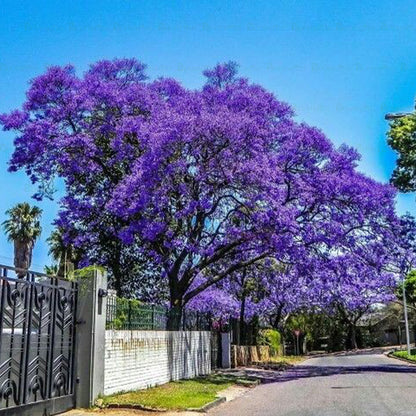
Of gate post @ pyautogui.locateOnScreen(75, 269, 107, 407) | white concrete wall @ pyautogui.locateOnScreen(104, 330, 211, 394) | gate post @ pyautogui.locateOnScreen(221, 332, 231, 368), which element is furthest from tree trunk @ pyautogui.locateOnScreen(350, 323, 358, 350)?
gate post @ pyautogui.locateOnScreen(75, 269, 107, 407)

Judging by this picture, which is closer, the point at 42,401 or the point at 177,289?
the point at 42,401

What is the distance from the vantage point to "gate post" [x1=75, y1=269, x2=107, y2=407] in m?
12.5

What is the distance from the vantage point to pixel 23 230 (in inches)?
1655

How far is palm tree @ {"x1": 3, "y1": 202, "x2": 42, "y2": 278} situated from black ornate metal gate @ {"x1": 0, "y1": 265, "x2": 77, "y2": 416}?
30.6 meters

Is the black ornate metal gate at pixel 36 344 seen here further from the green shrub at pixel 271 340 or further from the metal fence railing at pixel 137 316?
the green shrub at pixel 271 340

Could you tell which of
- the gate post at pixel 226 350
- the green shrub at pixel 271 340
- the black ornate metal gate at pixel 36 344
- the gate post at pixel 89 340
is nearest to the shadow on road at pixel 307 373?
the gate post at pixel 226 350

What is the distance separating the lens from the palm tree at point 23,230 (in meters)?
41.9

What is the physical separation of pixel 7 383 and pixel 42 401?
123 centimetres

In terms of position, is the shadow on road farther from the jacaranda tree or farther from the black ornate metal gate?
the black ornate metal gate

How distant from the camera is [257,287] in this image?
38.0 metres

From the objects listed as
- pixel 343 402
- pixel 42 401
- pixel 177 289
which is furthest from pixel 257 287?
pixel 42 401

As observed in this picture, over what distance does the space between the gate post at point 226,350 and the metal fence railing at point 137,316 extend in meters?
5.91

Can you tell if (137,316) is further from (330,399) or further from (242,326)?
(242,326)

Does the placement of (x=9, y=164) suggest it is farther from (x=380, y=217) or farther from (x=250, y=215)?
(x=380, y=217)
